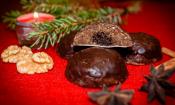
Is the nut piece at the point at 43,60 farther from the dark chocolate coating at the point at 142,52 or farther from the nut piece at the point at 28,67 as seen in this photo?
the dark chocolate coating at the point at 142,52

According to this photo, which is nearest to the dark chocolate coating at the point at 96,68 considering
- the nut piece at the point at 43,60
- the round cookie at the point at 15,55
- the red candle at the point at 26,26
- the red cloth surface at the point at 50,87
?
the red cloth surface at the point at 50,87

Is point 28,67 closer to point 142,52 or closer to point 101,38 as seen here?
point 101,38

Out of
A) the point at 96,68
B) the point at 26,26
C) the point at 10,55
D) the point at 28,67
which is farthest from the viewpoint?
the point at 26,26

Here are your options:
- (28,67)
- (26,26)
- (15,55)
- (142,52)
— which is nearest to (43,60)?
(28,67)

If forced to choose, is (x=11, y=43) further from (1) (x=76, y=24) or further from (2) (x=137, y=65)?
(2) (x=137, y=65)

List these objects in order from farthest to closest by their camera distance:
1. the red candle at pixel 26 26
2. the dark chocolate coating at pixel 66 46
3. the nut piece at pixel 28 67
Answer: the red candle at pixel 26 26
the dark chocolate coating at pixel 66 46
the nut piece at pixel 28 67

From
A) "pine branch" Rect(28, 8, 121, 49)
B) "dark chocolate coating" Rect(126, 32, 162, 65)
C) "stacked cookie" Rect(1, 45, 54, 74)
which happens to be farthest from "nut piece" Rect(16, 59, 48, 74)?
"dark chocolate coating" Rect(126, 32, 162, 65)

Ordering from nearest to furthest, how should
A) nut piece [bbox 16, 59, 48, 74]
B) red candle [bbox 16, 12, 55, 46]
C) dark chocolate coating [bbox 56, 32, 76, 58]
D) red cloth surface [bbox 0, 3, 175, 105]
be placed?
red cloth surface [bbox 0, 3, 175, 105] < nut piece [bbox 16, 59, 48, 74] < dark chocolate coating [bbox 56, 32, 76, 58] < red candle [bbox 16, 12, 55, 46]

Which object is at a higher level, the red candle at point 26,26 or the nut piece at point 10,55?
the red candle at point 26,26

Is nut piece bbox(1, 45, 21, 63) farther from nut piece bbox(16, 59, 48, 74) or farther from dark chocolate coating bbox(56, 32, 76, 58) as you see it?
dark chocolate coating bbox(56, 32, 76, 58)
